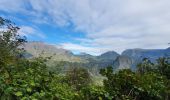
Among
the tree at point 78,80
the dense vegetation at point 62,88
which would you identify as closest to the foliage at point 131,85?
the dense vegetation at point 62,88

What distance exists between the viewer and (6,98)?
7.06 m

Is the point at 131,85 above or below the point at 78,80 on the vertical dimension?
above

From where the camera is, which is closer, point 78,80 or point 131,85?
point 131,85

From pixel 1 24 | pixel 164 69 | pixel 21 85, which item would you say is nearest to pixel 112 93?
pixel 21 85

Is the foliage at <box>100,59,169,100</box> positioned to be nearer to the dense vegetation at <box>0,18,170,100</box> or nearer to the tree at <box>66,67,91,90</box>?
the dense vegetation at <box>0,18,170,100</box>

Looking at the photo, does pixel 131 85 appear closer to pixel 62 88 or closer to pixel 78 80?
pixel 62 88

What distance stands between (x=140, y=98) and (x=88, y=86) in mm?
2414

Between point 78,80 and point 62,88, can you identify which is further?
point 78,80

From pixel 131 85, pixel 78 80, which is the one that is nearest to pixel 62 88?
pixel 131 85

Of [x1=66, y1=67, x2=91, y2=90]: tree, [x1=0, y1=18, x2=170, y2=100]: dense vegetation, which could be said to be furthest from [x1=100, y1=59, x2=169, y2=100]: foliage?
[x1=66, y1=67, x2=91, y2=90]: tree

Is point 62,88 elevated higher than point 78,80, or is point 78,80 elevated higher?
point 62,88

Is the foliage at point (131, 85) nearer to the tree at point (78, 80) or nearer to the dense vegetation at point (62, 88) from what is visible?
the dense vegetation at point (62, 88)

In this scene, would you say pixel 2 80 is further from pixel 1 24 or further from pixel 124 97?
pixel 1 24

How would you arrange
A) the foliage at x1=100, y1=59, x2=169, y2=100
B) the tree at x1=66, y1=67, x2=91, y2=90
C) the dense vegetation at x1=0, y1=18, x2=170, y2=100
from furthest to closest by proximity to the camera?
the tree at x1=66, y1=67, x2=91, y2=90 → the foliage at x1=100, y1=59, x2=169, y2=100 → the dense vegetation at x1=0, y1=18, x2=170, y2=100
